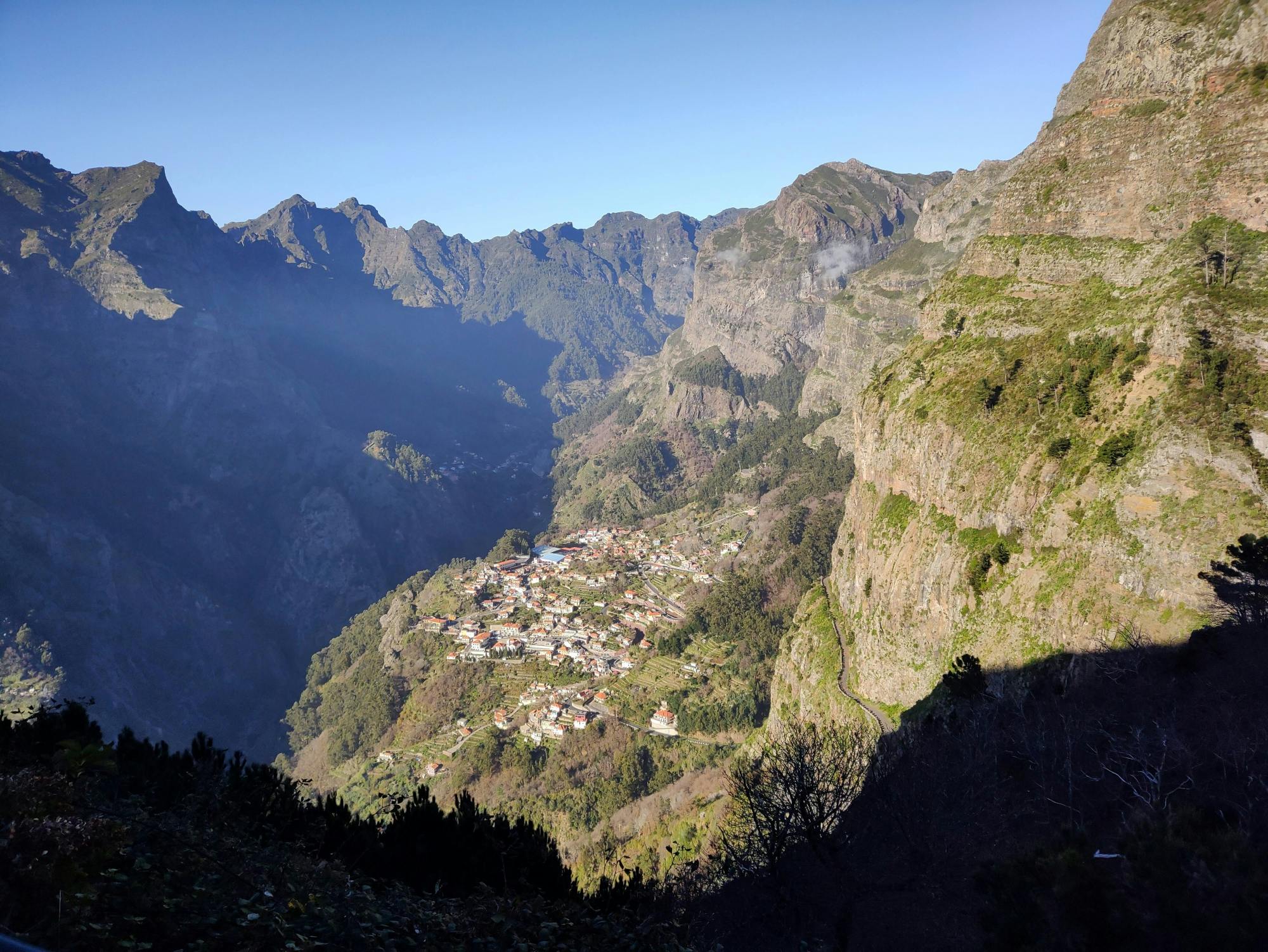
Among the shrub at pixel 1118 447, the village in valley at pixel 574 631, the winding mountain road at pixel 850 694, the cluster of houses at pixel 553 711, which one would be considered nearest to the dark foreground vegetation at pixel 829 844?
the winding mountain road at pixel 850 694

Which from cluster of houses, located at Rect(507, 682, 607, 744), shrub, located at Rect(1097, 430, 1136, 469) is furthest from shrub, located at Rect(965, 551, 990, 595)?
cluster of houses, located at Rect(507, 682, 607, 744)

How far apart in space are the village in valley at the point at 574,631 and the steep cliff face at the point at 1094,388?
40306 mm

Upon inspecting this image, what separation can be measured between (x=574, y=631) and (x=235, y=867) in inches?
3499

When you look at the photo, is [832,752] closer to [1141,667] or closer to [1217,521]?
[1141,667]

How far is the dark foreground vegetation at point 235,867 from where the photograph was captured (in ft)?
28.2

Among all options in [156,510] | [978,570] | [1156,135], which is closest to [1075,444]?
[978,570]

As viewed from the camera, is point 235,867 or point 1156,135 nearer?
point 235,867

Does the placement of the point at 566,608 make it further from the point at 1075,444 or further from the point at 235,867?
the point at 235,867

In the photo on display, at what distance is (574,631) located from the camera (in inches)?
3907

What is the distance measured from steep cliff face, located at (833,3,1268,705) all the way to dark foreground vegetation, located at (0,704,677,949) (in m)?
23.7

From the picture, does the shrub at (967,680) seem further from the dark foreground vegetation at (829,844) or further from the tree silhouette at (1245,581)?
the tree silhouette at (1245,581)

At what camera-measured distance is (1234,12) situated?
104ft

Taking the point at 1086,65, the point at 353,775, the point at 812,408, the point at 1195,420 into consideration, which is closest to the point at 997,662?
the point at 1195,420

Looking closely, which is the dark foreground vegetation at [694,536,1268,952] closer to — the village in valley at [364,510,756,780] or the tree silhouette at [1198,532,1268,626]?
the tree silhouette at [1198,532,1268,626]
